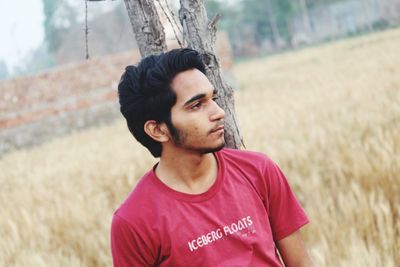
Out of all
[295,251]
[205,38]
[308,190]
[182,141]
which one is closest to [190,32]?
[205,38]

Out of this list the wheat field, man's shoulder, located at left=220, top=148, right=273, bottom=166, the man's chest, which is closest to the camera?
the man's chest

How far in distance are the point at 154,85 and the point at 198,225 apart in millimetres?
384

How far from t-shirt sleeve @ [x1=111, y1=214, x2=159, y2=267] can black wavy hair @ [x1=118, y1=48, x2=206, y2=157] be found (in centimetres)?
28

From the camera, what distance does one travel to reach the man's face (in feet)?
4.17

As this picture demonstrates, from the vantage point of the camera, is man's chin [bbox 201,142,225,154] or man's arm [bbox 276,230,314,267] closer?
man's chin [bbox 201,142,225,154]

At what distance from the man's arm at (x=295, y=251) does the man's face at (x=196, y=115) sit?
0.41 meters

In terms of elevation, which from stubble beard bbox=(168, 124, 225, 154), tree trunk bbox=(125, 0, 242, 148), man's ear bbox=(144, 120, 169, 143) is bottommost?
stubble beard bbox=(168, 124, 225, 154)

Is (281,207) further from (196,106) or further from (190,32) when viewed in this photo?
(190,32)


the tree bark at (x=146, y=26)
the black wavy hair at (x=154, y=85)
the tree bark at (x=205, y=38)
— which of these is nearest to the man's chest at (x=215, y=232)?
the black wavy hair at (x=154, y=85)

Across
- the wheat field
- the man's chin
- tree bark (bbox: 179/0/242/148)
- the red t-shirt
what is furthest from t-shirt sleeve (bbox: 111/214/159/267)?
the wheat field

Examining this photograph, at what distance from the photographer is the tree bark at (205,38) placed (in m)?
1.49

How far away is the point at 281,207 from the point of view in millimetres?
1421

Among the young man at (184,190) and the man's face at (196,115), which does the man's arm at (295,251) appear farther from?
the man's face at (196,115)

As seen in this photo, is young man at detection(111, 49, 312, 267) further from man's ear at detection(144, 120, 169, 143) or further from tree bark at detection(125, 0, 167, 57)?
tree bark at detection(125, 0, 167, 57)
